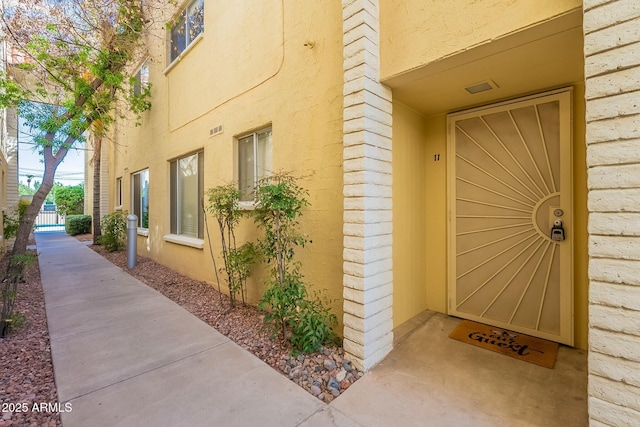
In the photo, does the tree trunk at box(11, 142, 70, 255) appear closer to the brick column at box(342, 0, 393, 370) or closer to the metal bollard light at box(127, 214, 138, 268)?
the metal bollard light at box(127, 214, 138, 268)

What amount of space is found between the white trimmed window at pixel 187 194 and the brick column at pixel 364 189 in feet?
13.2

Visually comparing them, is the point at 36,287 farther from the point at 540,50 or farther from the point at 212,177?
the point at 540,50

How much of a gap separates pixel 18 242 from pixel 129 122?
4.35m

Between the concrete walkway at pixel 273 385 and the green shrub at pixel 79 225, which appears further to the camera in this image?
the green shrub at pixel 79 225

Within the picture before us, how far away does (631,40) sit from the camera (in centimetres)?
158

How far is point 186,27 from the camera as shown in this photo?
652 centimetres

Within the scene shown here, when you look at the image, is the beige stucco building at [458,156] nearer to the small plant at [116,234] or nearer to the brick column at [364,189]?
the brick column at [364,189]

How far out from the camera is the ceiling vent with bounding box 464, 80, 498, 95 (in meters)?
2.93

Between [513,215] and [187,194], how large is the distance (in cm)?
598

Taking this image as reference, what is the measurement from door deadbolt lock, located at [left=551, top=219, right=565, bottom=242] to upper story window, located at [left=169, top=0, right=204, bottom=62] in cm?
681

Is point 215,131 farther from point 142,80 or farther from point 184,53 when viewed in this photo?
point 142,80

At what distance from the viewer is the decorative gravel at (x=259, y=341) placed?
254 cm

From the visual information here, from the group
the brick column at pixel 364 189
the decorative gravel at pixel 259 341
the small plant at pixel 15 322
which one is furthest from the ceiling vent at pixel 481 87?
the small plant at pixel 15 322

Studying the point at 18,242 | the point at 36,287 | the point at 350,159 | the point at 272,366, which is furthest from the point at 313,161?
the point at 18,242
